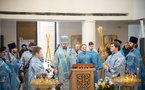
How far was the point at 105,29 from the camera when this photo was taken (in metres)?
17.1

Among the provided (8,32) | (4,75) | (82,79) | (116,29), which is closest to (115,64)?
(82,79)

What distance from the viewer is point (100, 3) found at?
46.2 feet

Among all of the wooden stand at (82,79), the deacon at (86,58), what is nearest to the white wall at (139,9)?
the deacon at (86,58)

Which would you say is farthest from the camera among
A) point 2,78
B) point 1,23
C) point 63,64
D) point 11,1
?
point 1,23

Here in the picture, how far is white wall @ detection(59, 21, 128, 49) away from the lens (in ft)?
55.8

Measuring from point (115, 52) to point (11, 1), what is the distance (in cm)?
765

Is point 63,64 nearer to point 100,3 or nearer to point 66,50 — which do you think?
point 66,50

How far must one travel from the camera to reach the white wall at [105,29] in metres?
A: 17.0

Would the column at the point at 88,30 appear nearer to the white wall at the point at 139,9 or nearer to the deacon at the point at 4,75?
the white wall at the point at 139,9

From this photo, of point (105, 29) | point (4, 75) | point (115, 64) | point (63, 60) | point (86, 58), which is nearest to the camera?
point (115, 64)

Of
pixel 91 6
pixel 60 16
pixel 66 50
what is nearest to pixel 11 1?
pixel 60 16

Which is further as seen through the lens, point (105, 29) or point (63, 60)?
point (105, 29)

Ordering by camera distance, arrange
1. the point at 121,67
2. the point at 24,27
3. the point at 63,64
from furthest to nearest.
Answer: the point at 24,27 → the point at 63,64 → the point at 121,67

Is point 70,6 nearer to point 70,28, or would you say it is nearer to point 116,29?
point 70,28
